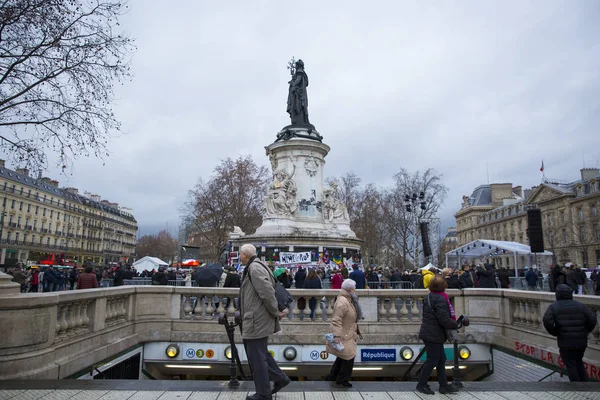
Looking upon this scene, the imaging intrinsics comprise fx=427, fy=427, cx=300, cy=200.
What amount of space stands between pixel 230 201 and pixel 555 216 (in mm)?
48897

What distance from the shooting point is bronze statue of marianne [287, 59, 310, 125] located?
29.1 m

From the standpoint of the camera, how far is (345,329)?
5.85m

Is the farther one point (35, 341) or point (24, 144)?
point (24, 144)

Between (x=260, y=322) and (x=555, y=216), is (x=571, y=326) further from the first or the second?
(x=555, y=216)

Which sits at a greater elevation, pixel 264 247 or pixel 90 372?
pixel 264 247

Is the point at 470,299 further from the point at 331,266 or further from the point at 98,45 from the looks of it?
the point at 331,266

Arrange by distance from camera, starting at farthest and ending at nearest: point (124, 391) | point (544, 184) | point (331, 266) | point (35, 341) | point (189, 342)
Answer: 1. point (544, 184)
2. point (331, 266)
3. point (189, 342)
4. point (35, 341)
5. point (124, 391)

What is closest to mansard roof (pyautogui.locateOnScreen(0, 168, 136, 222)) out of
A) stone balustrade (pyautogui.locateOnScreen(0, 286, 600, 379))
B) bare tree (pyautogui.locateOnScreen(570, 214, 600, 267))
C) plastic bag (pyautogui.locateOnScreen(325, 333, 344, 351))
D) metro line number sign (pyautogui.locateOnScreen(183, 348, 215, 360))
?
Result: stone balustrade (pyautogui.locateOnScreen(0, 286, 600, 379))

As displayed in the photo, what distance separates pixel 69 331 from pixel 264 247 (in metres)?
17.2

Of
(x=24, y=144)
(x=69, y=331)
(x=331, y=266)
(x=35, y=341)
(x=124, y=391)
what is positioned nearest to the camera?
(x=124, y=391)

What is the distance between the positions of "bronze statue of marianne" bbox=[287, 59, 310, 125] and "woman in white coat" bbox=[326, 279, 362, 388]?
78.1ft

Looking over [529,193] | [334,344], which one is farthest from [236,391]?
[529,193]

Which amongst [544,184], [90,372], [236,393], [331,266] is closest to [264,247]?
[331,266]

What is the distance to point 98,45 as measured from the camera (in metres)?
9.62
